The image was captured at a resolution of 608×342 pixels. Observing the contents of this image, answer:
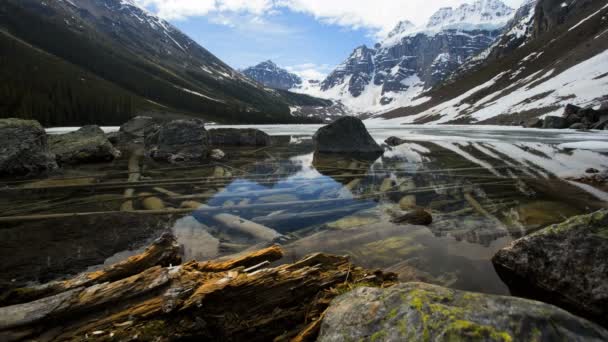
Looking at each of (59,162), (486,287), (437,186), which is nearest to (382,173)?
(437,186)

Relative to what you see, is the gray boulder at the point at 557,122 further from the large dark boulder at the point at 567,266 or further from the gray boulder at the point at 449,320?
the gray boulder at the point at 449,320

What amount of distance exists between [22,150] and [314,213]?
18.2 metres

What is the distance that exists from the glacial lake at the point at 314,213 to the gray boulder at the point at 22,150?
179 cm

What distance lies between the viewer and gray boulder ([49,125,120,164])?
2130cm

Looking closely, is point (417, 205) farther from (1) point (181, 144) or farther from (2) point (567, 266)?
(1) point (181, 144)

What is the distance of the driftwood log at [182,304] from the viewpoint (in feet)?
11.6

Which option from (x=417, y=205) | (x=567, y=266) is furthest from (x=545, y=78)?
(x=567, y=266)

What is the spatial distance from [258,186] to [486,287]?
9838 millimetres

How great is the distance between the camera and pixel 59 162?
2080 centimetres

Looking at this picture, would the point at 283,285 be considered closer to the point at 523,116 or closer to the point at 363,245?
the point at 363,245

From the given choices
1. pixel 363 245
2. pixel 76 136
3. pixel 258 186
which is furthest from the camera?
pixel 76 136

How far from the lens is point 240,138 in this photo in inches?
1474

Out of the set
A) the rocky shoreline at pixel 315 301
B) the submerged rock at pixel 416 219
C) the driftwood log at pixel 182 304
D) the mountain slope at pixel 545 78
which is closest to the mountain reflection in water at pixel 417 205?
the submerged rock at pixel 416 219

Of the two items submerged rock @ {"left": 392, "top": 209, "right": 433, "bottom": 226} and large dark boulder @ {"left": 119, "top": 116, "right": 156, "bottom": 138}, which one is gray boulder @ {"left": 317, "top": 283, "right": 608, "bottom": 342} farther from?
large dark boulder @ {"left": 119, "top": 116, "right": 156, "bottom": 138}
